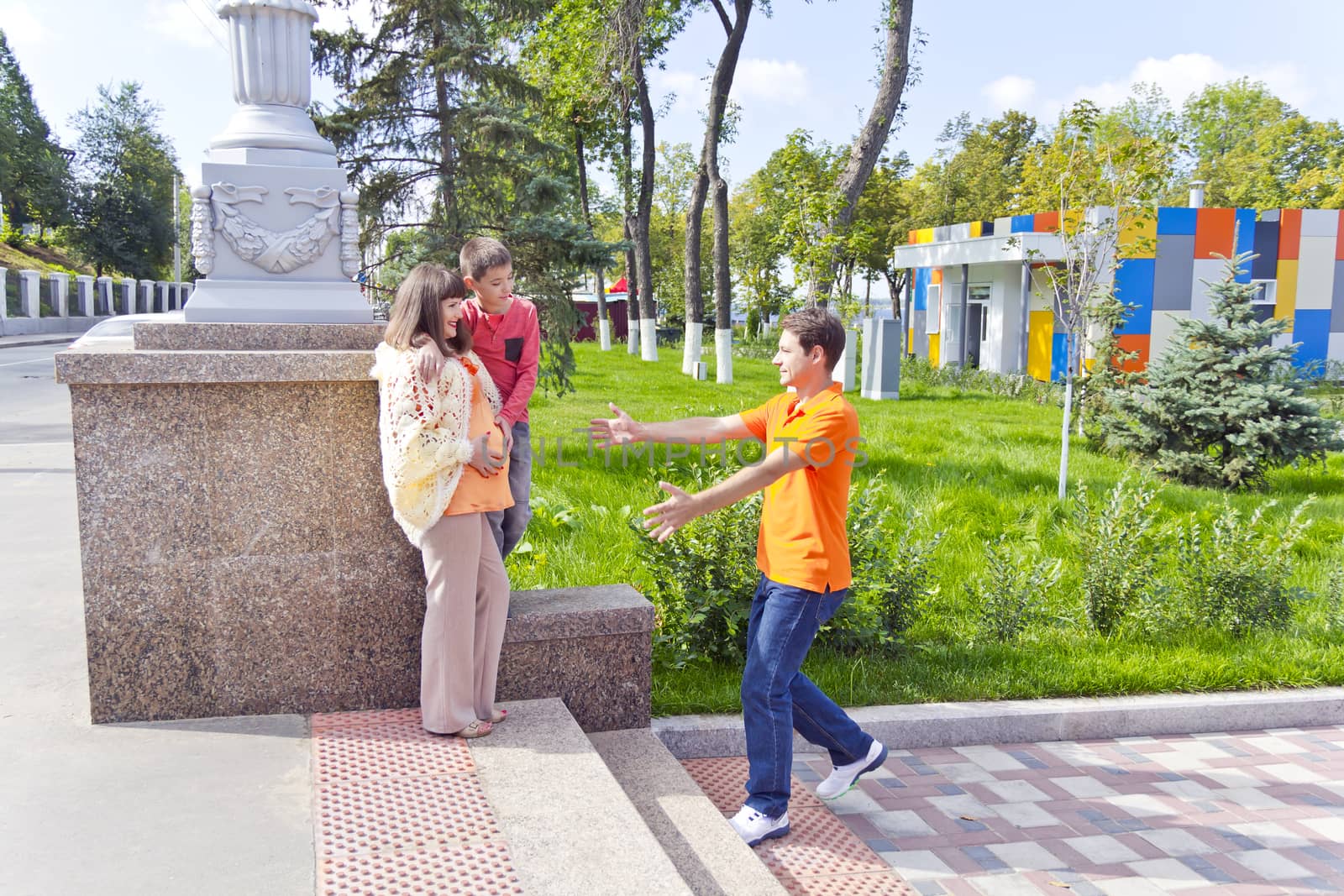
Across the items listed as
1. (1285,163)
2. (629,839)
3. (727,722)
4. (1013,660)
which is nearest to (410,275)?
(629,839)

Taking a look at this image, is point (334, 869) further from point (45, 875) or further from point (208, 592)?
point (208, 592)

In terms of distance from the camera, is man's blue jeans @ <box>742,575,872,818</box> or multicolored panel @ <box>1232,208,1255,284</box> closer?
man's blue jeans @ <box>742,575,872,818</box>

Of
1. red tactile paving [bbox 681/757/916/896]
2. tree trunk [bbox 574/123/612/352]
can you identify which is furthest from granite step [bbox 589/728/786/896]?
tree trunk [bbox 574/123/612/352]

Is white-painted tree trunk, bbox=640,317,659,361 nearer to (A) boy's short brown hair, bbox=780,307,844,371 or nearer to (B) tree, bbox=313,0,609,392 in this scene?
(B) tree, bbox=313,0,609,392

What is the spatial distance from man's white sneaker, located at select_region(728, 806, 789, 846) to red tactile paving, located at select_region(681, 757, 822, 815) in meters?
0.23

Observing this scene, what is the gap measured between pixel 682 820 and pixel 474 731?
2.54ft

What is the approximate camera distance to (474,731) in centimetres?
359

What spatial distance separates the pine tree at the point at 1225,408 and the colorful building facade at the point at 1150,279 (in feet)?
31.6

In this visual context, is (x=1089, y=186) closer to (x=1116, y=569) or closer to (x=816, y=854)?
(x=1116, y=569)

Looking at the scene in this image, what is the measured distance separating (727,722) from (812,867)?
3.62 feet

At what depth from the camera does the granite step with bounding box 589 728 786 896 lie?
316cm

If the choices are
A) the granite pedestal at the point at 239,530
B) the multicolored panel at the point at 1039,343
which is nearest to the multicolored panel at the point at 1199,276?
the multicolored panel at the point at 1039,343

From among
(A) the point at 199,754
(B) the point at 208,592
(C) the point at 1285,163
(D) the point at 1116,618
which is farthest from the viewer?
(C) the point at 1285,163

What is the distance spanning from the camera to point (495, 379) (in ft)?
13.0
